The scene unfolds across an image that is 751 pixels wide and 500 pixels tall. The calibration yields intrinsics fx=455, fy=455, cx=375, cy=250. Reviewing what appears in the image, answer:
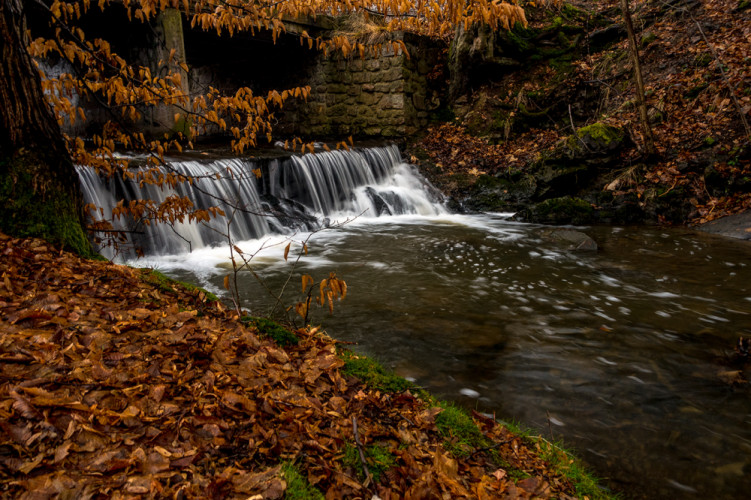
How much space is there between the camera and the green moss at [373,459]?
6.59 ft

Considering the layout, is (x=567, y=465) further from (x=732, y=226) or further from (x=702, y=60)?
(x=702, y=60)

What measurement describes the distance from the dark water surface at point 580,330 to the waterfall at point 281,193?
0.70 meters

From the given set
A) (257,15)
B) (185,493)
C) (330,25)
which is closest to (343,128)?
(330,25)

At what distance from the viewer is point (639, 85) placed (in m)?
8.98

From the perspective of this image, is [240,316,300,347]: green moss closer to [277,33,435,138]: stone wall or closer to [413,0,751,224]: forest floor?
[413,0,751,224]: forest floor

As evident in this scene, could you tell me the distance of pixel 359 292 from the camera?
19.3 ft

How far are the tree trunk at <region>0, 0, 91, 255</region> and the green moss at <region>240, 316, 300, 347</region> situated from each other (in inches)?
69.7

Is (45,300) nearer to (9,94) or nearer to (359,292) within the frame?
(9,94)

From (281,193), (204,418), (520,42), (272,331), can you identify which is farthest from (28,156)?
(520,42)

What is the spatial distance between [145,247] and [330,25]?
32.0ft

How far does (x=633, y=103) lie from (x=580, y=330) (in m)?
8.23

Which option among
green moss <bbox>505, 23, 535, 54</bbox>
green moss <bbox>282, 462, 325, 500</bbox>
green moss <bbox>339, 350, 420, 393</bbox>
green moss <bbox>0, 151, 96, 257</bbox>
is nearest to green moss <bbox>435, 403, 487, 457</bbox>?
green moss <bbox>339, 350, 420, 393</bbox>

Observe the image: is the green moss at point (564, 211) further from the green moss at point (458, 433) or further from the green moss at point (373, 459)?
the green moss at point (373, 459)

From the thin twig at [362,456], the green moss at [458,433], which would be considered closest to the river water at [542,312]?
the green moss at [458,433]
